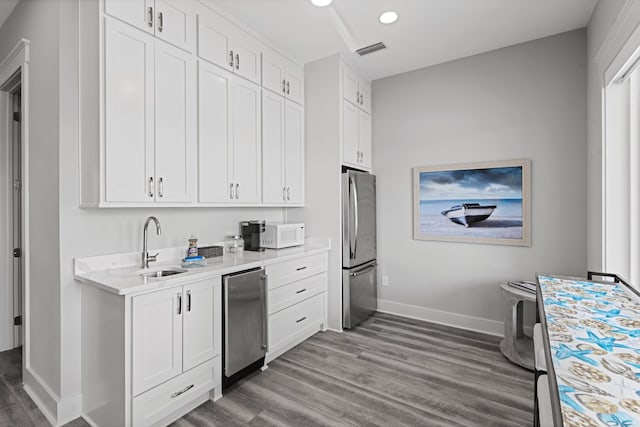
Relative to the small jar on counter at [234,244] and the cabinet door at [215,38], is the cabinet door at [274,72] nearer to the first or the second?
the cabinet door at [215,38]

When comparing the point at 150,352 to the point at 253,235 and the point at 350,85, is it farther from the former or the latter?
the point at 350,85

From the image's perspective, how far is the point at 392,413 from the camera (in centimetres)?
198

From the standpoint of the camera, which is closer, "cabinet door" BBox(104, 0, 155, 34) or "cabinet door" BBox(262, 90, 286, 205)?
"cabinet door" BBox(104, 0, 155, 34)

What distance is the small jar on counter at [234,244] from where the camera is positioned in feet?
9.49

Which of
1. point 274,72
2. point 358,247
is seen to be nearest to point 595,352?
point 358,247

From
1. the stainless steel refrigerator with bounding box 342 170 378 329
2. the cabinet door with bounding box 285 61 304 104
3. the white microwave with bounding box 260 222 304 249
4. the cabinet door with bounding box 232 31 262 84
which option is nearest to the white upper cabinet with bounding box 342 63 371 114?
the cabinet door with bounding box 285 61 304 104

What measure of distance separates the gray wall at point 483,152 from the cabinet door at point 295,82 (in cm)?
100

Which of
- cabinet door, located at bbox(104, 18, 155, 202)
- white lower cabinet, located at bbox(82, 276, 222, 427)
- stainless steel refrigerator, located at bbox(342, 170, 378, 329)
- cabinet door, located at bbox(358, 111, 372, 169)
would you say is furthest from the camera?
cabinet door, located at bbox(358, 111, 372, 169)

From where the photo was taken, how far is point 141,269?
83.5 inches

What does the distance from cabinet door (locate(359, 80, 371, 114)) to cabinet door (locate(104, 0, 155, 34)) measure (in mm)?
2279

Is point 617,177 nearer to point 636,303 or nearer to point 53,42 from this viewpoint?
point 636,303

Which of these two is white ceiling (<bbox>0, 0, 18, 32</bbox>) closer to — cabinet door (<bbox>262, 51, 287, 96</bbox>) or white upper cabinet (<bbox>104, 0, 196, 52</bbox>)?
white upper cabinet (<bbox>104, 0, 196, 52</bbox>)

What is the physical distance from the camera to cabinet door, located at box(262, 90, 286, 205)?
117 inches

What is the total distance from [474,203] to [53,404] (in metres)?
3.74
